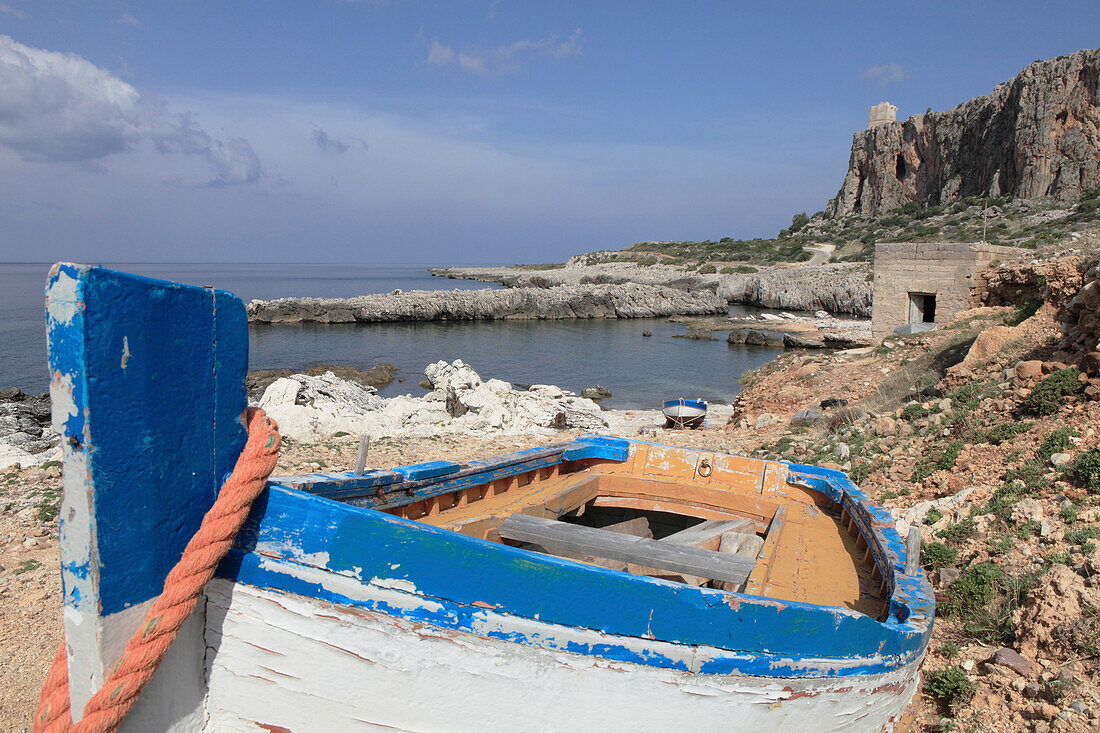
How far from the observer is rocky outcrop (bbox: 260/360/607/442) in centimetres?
1279

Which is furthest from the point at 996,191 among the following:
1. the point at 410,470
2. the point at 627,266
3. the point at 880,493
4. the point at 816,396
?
the point at 410,470

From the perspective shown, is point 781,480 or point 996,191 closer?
point 781,480

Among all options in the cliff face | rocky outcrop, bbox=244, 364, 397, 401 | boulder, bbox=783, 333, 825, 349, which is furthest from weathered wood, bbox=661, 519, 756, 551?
the cliff face

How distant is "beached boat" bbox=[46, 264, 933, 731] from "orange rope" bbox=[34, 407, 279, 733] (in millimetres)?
57

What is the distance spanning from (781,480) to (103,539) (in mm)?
5069

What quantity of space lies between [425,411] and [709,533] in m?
10.5

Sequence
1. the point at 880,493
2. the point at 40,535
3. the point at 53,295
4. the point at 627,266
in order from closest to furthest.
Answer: the point at 53,295 < the point at 40,535 < the point at 880,493 < the point at 627,266

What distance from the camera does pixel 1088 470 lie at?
528 centimetres

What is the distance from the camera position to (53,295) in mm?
1823

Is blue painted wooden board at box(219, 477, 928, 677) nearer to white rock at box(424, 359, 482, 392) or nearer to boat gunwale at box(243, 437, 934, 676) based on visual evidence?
boat gunwale at box(243, 437, 934, 676)

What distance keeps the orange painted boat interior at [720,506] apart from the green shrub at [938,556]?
2.46 feet

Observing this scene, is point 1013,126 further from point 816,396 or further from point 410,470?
point 410,470

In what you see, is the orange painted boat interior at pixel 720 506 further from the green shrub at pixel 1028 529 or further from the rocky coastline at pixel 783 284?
the rocky coastline at pixel 783 284

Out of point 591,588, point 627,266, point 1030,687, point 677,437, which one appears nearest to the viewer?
point 591,588
